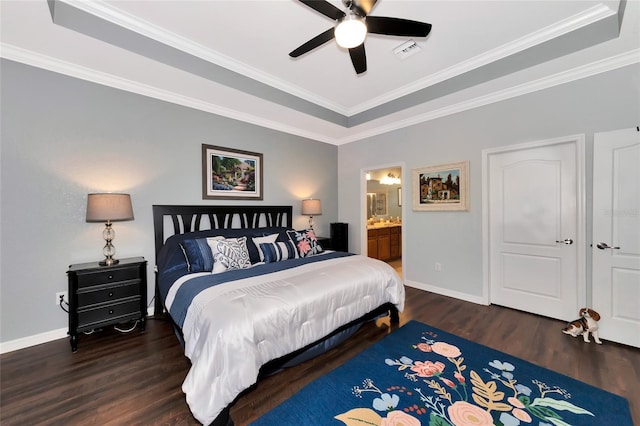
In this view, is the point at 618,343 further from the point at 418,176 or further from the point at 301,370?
the point at 301,370

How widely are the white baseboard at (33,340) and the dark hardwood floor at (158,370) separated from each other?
3.1 inches

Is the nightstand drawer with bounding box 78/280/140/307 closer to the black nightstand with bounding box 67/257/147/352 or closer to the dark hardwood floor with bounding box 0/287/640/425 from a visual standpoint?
the black nightstand with bounding box 67/257/147/352

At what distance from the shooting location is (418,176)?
411cm

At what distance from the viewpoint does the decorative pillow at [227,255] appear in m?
2.65

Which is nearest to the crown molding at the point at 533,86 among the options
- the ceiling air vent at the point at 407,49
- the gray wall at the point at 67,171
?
the ceiling air vent at the point at 407,49

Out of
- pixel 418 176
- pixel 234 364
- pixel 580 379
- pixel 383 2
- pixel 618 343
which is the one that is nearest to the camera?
pixel 234 364

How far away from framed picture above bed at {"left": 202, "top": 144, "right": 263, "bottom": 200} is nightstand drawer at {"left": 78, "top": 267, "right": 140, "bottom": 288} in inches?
50.2

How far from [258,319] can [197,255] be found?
1.31m

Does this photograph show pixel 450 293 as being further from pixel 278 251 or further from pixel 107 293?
pixel 107 293

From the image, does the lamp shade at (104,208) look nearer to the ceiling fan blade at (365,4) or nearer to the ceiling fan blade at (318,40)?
the ceiling fan blade at (318,40)

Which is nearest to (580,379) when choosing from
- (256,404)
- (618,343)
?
(618,343)

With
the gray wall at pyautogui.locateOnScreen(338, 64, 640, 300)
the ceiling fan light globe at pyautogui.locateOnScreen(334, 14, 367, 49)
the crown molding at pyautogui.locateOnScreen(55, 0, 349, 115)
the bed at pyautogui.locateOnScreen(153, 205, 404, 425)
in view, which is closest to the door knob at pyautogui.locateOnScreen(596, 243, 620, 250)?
the gray wall at pyautogui.locateOnScreen(338, 64, 640, 300)

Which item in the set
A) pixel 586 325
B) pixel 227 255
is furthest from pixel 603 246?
pixel 227 255

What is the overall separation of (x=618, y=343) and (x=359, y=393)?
270 cm
